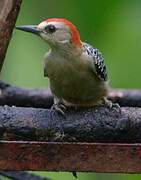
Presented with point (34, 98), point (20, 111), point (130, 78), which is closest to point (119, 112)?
point (20, 111)

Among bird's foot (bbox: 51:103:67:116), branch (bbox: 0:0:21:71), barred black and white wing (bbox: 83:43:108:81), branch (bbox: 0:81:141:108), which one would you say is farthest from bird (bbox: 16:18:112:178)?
branch (bbox: 0:0:21:71)

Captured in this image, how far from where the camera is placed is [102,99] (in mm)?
4676

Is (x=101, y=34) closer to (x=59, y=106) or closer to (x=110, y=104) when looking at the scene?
(x=110, y=104)

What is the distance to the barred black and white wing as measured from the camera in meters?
4.56

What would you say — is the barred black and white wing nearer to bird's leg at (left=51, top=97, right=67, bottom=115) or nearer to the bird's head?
the bird's head

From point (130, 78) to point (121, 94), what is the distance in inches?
23.9

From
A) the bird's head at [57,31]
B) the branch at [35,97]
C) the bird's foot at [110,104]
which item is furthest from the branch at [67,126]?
the branch at [35,97]

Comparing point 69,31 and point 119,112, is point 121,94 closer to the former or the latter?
point 69,31

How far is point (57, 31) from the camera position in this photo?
4410mm

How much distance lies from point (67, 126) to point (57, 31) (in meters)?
1.06

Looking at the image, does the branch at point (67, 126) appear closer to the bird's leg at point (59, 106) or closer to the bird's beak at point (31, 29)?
the bird's leg at point (59, 106)

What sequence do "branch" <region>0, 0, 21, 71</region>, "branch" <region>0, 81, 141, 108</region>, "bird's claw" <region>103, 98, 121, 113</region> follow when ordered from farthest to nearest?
"branch" <region>0, 81, 141, 108</region> → "bird's claw" <region>103, 98, 121, 113</region> → "branch" <region>0, 0, 21, 71</region>

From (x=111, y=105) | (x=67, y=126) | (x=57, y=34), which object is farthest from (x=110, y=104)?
(x=67, y=126)

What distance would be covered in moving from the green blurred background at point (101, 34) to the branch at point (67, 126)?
0.77 m
